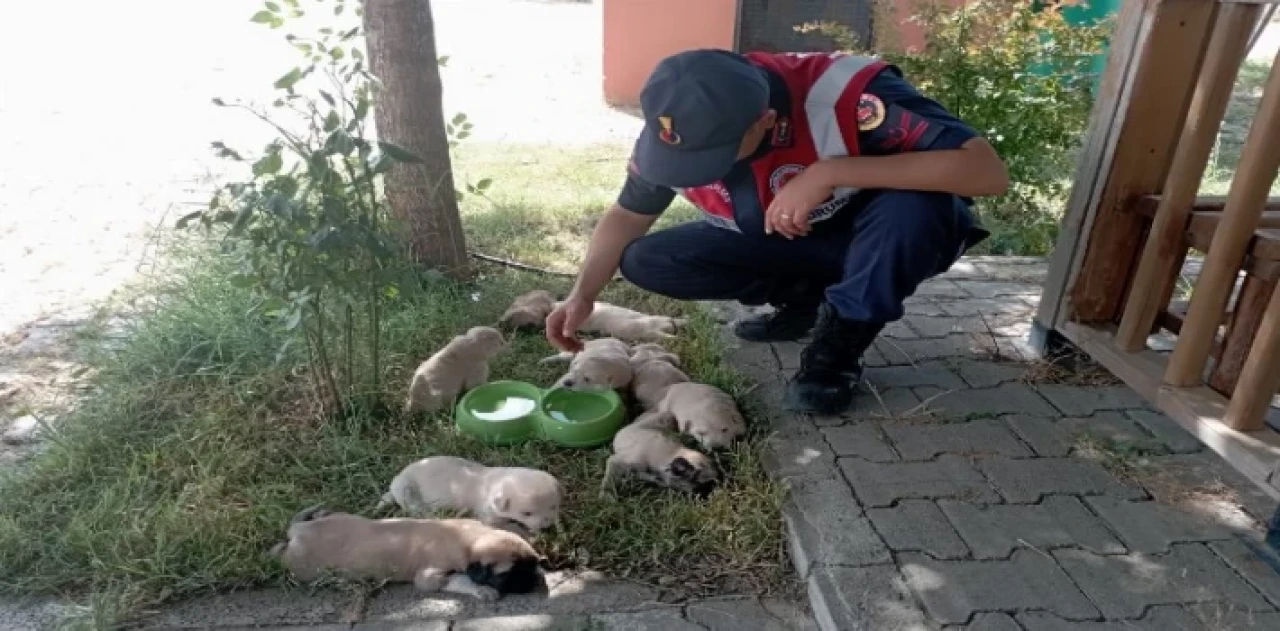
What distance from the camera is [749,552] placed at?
2.38m

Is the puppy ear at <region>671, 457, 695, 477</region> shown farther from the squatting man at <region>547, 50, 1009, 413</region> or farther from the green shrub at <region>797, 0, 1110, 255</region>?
the green shrub at <region>797, 0, 1110, 255</region>

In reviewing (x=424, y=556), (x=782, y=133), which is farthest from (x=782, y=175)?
(x=424, y=556)

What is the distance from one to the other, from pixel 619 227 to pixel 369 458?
1029 millimetres

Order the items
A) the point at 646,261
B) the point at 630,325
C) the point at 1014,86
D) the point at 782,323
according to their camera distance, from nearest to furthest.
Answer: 1. the point at 646,261
2. the point at 782,323
3. the point at 630,325
4. the point at 1014,86

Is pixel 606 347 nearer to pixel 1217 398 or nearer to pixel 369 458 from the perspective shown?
pixel 369 458

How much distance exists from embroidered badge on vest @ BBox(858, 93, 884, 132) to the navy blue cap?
0.94ft

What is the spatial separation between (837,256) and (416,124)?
188 centimetres

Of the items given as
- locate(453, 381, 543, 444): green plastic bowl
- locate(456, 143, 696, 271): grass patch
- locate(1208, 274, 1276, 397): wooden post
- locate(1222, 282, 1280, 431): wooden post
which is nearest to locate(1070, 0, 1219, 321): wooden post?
locate(1208, 274, 1276, 397): wooden post

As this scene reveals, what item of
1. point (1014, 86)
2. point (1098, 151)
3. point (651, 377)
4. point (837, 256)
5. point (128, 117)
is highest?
point (1098, 151)

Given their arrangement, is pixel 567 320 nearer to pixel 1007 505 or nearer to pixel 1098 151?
pixel 1007 505

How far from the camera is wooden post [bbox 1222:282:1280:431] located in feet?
7.68

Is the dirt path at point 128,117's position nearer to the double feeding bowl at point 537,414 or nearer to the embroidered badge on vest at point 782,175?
the double feeding bowl at point 537,414

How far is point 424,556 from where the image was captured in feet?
7.45

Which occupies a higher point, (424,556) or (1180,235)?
(1180,235)
